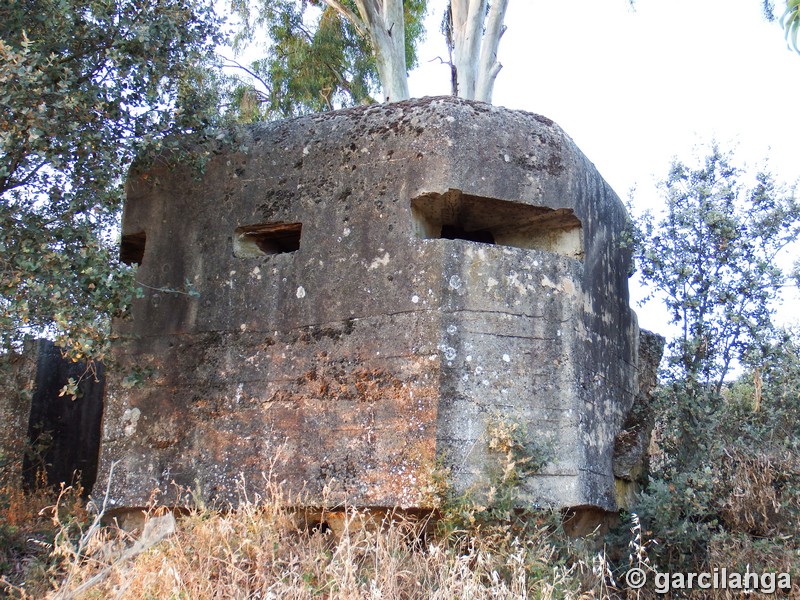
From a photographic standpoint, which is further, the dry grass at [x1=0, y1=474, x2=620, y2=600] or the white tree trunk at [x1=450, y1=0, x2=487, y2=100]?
the white tree trunk at [x1=450, y1=0, x2=487, y2=100]

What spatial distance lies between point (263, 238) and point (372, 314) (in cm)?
109

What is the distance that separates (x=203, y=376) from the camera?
18.2ft

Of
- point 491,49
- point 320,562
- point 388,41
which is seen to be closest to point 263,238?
point 320,562

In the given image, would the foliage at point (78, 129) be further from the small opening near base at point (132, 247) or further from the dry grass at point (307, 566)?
the dry grass at point (307, 566)

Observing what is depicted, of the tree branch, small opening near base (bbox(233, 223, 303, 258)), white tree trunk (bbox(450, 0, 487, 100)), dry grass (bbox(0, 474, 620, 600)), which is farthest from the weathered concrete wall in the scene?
the tree branch

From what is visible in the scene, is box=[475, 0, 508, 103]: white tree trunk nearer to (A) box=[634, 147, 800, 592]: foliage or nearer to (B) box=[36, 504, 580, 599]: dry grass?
(A) box=[634, 147, 800, 592]: foliage

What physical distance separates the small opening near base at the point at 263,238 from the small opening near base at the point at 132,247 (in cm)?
77

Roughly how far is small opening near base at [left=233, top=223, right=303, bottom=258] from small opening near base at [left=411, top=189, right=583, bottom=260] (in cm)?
82

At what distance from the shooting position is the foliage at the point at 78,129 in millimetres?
5184

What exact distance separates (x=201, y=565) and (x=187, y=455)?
1.17 metres

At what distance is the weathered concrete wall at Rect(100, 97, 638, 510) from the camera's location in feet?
16.6

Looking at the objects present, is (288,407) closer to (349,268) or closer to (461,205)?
(349,268)

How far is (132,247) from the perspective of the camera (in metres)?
6.38

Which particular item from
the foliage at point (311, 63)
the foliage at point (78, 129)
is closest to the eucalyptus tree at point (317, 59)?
the foliage at point (311, 63)
